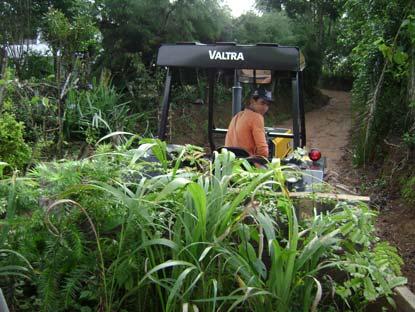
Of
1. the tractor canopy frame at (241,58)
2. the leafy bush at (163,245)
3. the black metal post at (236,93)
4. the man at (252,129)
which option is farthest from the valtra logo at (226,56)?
the leafy bush at (163,245)

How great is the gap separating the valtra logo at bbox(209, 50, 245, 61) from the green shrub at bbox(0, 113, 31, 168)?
2.30m

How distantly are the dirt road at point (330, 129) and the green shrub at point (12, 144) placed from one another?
551 centimetres

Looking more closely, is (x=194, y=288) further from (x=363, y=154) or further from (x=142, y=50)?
(x=142, y=50)

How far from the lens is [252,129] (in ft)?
15.6

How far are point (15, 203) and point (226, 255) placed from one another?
3.18ft

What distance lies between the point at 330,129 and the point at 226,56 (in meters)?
11.7

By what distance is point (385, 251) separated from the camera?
103 inches

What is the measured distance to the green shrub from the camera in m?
5.49

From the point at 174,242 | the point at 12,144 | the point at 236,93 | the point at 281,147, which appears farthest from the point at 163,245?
the point at 281,147

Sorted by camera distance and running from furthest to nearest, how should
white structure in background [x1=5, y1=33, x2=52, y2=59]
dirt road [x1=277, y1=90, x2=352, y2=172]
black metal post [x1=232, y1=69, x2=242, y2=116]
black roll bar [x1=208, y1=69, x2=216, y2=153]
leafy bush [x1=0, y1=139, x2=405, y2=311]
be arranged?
dirt road [x1=277, y1=90, x2=352, y2=172], white structure in background [x1=5, y1=33, x2=52, y2=59], black roll bar [x1=208, y1=69, x2=216, y2=153], black metal post [x1=232, y1=69, x2=242, y2=116], leafy bush [x1=0, y1=139, x2=405, y2=311]

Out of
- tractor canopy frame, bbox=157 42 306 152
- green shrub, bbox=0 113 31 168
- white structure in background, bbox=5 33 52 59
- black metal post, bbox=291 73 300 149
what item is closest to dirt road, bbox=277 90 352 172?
black metal post, bbox=291 73 300 149

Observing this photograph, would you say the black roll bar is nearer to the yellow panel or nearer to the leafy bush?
the yellow panel

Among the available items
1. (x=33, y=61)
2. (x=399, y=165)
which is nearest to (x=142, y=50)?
(x=33, y=61)

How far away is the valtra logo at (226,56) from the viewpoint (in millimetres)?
4699
